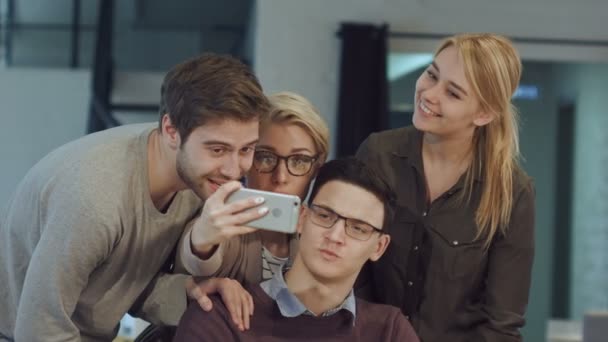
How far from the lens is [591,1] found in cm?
567

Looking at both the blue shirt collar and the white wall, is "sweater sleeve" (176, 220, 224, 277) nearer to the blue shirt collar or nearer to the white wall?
the blue shirt collar

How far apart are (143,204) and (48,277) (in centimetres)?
24

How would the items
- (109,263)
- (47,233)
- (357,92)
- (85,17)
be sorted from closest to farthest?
(47,233) → (109,263) → (357,92) → (85,17)

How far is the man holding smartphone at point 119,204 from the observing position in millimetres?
1827

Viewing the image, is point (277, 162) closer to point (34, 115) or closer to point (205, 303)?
point (205, 303)

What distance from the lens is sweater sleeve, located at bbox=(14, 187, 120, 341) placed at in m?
1.83

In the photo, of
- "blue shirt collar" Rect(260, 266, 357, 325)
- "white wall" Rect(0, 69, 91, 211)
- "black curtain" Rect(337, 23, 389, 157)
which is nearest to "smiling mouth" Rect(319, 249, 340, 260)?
"blue shirt collar" Rect(260, 266, 357, 325)

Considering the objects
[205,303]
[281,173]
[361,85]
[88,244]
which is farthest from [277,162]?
[361,85]

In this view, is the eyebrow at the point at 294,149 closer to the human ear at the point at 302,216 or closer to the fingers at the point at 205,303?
the human ear at the point at 302,216

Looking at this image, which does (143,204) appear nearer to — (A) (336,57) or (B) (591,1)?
(A) (336,57)

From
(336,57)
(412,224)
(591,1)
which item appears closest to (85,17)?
(336,57)

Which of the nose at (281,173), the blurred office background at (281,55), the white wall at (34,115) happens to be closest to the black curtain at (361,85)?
the blurred office background at (281,55)

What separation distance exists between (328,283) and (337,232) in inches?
4.7

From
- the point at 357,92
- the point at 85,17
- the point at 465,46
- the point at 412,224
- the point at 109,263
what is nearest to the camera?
the point at 109,263
